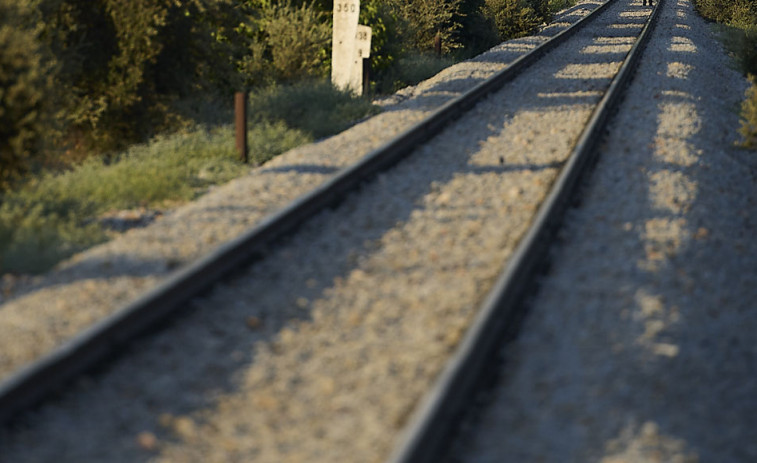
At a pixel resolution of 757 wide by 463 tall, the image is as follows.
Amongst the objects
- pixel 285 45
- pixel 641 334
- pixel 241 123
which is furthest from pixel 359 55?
pixel 641 334

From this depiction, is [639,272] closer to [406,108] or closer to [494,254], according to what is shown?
[494,254]

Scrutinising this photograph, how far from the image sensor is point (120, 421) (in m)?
4.22

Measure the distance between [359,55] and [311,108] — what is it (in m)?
2.34

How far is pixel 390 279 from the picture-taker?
239 inches

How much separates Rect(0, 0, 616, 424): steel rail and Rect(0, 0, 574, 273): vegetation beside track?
59.8 inches

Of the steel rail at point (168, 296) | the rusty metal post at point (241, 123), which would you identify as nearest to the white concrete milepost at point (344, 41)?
the rusty metal post at point (241, 123)

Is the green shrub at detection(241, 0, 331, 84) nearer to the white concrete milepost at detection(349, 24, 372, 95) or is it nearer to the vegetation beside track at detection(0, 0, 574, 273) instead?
the vegetation beside track at detection(0, 0, 574, 273)

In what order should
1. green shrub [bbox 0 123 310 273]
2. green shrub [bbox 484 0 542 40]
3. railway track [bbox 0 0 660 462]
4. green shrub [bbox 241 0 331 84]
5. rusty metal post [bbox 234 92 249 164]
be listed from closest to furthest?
railway track [bbox 0 0 660 462] < green shrub [bbox 0 123 310 273] < rusty metal post [bbox 234 92 249 164] < green shrub [bbox 241 0 331 84] < green shrub [bbox 484 0 542 40]

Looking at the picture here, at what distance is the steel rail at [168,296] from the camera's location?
427 cm

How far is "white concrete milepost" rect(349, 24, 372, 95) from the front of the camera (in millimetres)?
14211

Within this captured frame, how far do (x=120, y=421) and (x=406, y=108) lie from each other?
9235mm

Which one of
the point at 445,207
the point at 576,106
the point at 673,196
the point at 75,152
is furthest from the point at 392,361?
the point at 576,106

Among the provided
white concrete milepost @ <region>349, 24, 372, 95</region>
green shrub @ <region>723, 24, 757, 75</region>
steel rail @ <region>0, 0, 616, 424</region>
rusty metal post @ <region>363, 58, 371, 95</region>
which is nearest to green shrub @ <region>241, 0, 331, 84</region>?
white concrete milepost @ <region>349, 24, 372, 95</region>

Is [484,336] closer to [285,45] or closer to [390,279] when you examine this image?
[390,279]
